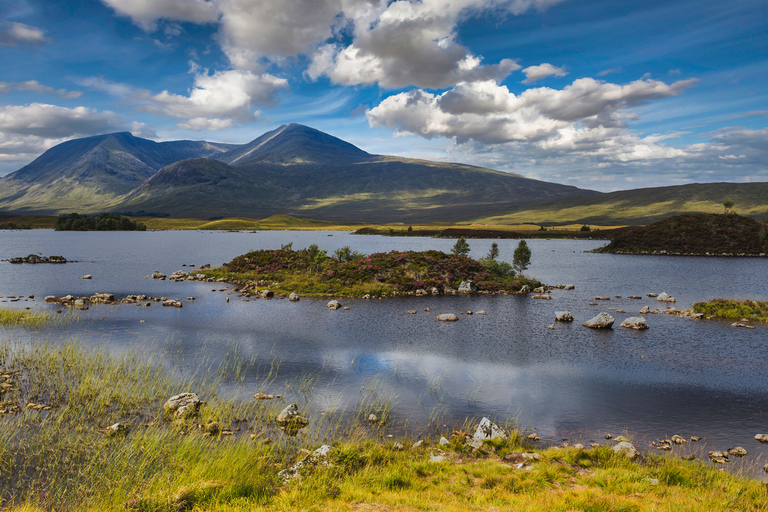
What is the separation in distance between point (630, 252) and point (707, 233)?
24.0 metres

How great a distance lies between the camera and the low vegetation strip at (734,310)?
38.2 m

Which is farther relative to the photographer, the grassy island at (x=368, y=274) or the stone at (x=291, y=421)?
the grassy island at (x=368, y=274)

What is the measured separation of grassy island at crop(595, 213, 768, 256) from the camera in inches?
4592

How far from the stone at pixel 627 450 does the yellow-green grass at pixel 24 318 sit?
135 feet

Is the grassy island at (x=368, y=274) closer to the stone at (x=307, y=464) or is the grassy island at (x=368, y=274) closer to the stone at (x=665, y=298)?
the stone at (x=665, y=298)

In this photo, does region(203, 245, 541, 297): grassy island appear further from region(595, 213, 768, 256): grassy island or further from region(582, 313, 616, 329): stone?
region(595, 213, 768, 256): grassy island

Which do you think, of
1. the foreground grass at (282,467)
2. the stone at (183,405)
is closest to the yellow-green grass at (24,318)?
the foreground grass at (282,467)

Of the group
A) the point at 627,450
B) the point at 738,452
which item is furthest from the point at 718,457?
the point at 627,450

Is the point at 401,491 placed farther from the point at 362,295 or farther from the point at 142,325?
the point at 362,295

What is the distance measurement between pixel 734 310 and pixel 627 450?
117 feet

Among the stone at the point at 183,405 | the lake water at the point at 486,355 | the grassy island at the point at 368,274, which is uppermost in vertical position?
the grassy island at the point at 368,274

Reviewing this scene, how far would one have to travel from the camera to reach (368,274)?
5541 cm

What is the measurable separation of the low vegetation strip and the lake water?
13.9 feet

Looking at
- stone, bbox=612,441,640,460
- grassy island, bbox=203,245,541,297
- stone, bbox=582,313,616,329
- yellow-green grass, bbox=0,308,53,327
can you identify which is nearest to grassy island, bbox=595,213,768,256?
grassy island, bbox=203,245,541,297
